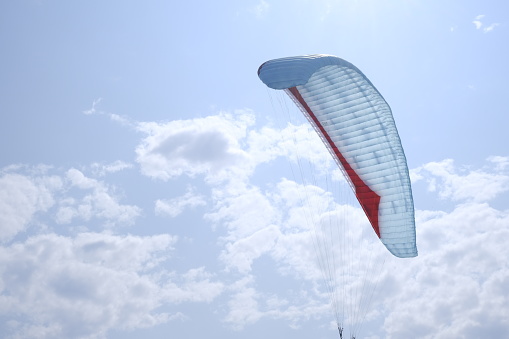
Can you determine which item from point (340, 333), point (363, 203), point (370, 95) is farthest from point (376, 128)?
point (340, 333)

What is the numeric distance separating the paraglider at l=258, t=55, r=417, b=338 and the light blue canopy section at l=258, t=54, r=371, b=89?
61.2 inches

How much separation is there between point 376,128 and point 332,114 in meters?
2.20

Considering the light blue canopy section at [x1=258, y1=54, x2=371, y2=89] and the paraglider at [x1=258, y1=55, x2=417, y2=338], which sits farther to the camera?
the paraglider at [x1=258, y1=55, x2=417, y2=338]

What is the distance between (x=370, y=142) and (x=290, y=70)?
5.68 metres

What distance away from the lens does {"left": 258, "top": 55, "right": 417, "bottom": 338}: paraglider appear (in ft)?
114

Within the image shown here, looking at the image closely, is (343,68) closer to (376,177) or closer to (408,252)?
(376,177)

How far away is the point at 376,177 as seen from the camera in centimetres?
3544

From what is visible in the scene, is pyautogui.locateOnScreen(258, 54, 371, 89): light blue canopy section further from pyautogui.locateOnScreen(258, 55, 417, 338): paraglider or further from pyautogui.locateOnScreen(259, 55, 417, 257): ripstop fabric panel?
pyautogui.locateOnScreen(259, 55, 417, 257): ripstop fabric panel

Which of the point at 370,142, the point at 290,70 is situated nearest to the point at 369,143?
the point at 370,142

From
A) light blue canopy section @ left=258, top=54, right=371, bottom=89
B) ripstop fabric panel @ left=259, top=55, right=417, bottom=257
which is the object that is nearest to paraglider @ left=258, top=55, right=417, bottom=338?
ripstop fabric panel @ left=259, top=55, right=417, bottom=257

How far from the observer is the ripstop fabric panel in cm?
3475

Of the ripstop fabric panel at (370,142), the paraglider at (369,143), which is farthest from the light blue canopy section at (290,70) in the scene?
the ripstop fabric panel at (370,142)

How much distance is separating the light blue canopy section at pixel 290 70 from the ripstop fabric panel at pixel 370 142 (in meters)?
1.88

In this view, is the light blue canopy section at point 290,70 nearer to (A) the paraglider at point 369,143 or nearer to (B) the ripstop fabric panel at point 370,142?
(A) the paraglider at point 369,143
